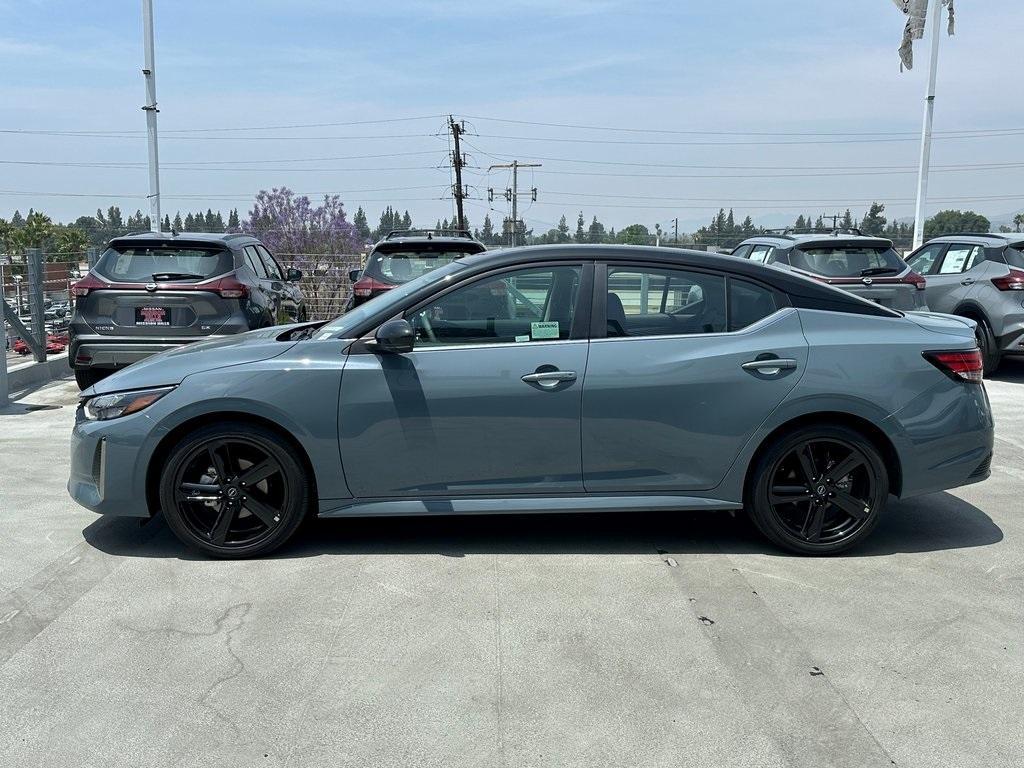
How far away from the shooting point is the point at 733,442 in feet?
15.8

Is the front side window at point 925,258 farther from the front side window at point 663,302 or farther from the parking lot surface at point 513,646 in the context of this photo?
the front side window at point 663,302

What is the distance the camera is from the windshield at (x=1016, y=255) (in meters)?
11.0

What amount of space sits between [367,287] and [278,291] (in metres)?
1.01

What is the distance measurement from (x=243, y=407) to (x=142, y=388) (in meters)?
0.55

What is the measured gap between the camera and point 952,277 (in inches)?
473

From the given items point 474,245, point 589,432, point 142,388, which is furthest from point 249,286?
point 589,432

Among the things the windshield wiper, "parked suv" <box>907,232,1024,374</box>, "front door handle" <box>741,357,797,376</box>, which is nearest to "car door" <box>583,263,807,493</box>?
"front door handle" <box>741,357,797,376</box>

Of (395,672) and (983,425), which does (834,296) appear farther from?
(395,672)

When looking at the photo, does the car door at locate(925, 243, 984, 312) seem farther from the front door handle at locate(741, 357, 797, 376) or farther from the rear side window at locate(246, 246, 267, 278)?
the rear side window at locate(246, 246, 267, 278)

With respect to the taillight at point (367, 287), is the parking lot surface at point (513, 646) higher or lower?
lower

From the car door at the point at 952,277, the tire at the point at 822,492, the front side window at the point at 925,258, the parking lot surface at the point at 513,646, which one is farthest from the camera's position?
the front side window at the point at 925,258

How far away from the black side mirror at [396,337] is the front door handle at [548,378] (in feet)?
1.97

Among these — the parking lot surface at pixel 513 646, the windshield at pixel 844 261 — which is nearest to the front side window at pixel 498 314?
the parking lot surface at pixel 513 646

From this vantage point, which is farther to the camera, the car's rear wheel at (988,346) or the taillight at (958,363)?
the car's rear wheel at (988,346)
